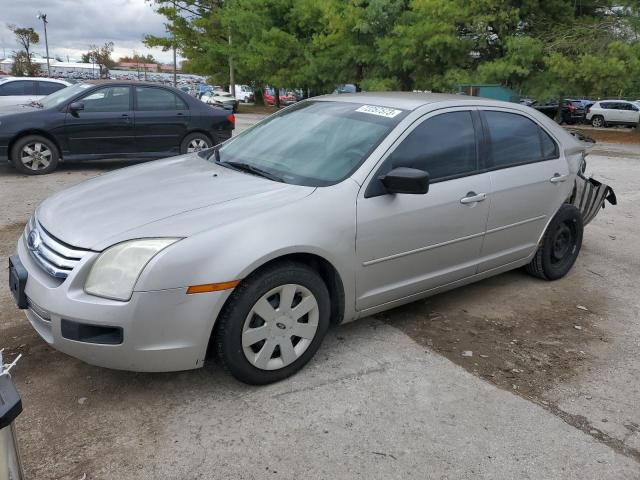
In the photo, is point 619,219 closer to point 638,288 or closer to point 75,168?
point 638,288

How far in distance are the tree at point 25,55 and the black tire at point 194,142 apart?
53.5 meters

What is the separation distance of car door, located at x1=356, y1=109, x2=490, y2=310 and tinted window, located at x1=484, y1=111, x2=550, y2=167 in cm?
20

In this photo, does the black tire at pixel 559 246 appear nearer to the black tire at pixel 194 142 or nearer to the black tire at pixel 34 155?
the black tire at pixel 194 142

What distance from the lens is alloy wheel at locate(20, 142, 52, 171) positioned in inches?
334

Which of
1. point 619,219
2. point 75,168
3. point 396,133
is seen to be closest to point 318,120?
point 396,133

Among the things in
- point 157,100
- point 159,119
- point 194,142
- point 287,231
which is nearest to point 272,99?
point 194,142

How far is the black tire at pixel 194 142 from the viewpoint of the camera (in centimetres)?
962

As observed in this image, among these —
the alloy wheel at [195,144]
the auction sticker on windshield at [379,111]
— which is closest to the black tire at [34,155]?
the alloy wheel at [195,144]

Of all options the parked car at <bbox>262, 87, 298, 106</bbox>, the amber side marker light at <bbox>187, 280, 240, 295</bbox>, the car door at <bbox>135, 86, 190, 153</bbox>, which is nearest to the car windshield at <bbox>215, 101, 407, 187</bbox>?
the amber side marker light at <bbox>187, 280, 240, 295</bbox>

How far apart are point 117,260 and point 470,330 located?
94.3 inches

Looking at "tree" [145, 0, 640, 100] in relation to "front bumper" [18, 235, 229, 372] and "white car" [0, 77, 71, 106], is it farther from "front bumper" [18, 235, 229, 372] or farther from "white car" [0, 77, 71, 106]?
"front bumper" [18, 235, 229, 372]

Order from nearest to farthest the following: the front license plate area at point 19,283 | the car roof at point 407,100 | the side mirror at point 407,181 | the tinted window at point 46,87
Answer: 1. the front license plate area at point 19,283
2. the side mirror at point 407,181
3. the car roof at point 407,100
4. the tinted window at point 46,87

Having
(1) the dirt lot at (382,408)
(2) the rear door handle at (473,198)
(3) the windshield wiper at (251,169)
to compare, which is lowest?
(1) the dirt lot at (382,408)

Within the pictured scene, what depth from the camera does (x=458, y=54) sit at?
74.0 ft
